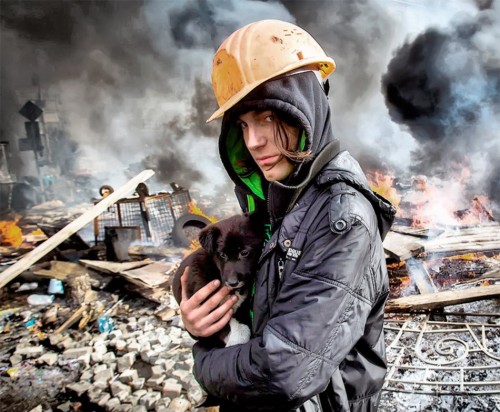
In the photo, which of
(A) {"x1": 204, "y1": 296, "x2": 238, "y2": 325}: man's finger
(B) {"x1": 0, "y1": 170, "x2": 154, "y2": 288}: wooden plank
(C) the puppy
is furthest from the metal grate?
(A) {"x1": 204, "y1": 296, "x2": 238, "y2": 325}: man's finger

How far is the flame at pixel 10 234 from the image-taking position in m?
8.23

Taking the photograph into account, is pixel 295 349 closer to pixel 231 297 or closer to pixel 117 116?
pixel 231 297

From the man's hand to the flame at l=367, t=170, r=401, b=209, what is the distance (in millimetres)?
6590

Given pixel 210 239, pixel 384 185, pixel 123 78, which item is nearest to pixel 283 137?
pixel 210 239

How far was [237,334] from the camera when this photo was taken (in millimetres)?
1968

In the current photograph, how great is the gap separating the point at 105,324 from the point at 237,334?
446 cm

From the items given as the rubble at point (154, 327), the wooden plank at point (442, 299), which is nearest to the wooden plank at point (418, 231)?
the rubble at point (154, 327)

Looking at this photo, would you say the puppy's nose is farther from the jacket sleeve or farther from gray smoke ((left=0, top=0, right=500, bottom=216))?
gray smoke ((left=0, top=0, right=500, bottom=216))

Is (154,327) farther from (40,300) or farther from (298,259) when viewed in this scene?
(298,259)

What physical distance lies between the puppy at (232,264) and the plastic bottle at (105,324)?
12.8ft

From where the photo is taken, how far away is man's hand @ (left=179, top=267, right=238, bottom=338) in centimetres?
180

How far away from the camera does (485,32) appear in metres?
6.98

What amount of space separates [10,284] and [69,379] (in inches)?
133

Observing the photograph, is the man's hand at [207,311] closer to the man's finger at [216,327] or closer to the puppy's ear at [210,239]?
the man's finger at [216,327]
